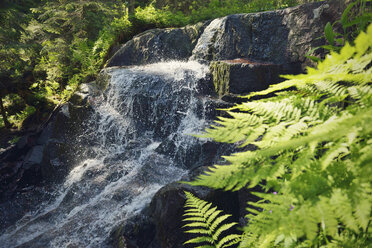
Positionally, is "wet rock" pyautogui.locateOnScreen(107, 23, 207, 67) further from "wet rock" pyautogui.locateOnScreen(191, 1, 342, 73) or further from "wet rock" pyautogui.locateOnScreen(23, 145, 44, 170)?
"wet rock" pyautogui.locateOnScreen(23, 145, 44, 170)

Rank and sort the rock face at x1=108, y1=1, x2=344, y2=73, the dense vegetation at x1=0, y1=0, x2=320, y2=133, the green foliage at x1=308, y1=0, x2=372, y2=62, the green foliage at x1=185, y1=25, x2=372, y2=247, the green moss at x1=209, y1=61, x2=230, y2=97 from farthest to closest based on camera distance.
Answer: the dense vegetation at x1=0, y1=0, x2=320, y2=133, the green moss at x1=209, y1=61, x2=230, y2=97, the rock face at x1=108, y1=1, x2=344, y2=73, the green foliage at x1=308, y1=0, x2=372, y2=62, the green foliage at x1=185, y1=25, x2=372, y2=247

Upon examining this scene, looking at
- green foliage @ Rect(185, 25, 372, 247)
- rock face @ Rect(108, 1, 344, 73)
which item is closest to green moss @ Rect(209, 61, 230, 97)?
rock face @ Rect(108, 1, 344, 73)

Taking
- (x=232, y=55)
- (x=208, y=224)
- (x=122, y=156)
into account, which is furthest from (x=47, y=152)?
(x=208, y=224)

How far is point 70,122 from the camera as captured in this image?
23.1ft

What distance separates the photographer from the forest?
74 centimetres

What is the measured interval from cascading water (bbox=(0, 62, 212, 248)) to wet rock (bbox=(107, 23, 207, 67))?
62 centimetres

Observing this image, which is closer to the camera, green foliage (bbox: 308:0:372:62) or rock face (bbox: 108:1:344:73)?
green foliage (bbox: 308:0:372:62)

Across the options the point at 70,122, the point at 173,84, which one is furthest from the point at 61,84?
the point at 173,84

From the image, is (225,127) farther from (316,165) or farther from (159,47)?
(159,47)

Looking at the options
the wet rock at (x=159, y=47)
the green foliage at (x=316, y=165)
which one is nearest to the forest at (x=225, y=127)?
the green foliage at (x=316, y=165)

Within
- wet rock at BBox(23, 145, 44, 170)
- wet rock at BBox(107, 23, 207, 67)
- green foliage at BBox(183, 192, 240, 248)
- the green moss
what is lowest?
wet rock at BBox(23, 145, 44, 170)

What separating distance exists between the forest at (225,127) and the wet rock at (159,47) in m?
0.12

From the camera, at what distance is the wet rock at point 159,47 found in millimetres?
8125

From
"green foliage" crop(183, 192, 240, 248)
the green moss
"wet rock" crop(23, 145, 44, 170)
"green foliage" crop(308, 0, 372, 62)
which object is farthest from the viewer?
"wet rock" crop(23, 145, 44, 170)
